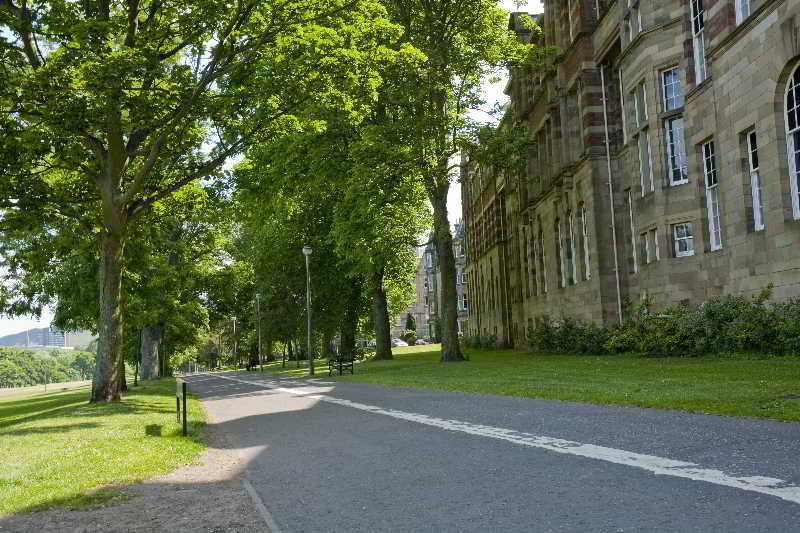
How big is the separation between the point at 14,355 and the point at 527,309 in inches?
6404

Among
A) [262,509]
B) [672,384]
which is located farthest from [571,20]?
[262,509]

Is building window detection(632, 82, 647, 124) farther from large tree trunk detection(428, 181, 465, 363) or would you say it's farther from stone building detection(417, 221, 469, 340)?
stone building detection(417, 221, 469, 340)

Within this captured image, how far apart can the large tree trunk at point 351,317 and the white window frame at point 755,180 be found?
3155 cm

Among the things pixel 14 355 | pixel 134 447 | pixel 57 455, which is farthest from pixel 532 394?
pixel 14 355

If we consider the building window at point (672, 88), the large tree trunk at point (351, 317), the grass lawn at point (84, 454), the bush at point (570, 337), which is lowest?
the grass lawn at point (84, 454)

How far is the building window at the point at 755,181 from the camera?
19.9m

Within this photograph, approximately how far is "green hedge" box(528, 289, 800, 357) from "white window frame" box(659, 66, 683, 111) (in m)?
7.03

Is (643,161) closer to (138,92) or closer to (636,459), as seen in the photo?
(138,92)

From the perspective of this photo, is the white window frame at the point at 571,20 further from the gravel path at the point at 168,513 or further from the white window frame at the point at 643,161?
the gravel path at the point at 168,513

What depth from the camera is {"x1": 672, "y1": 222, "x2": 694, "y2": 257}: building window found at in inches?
991

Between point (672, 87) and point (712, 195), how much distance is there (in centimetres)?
457

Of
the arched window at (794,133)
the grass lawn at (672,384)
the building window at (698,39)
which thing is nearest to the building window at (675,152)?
the building window at (698,39)

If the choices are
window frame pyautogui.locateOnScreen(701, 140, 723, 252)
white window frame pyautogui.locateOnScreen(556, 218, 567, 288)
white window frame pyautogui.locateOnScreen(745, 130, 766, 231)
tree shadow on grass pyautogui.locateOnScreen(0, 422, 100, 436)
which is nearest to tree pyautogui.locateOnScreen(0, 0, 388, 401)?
tree shadow on grass pyautogui.locateOnScreen(0, 422, 100, 436)

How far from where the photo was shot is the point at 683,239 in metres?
25.5
